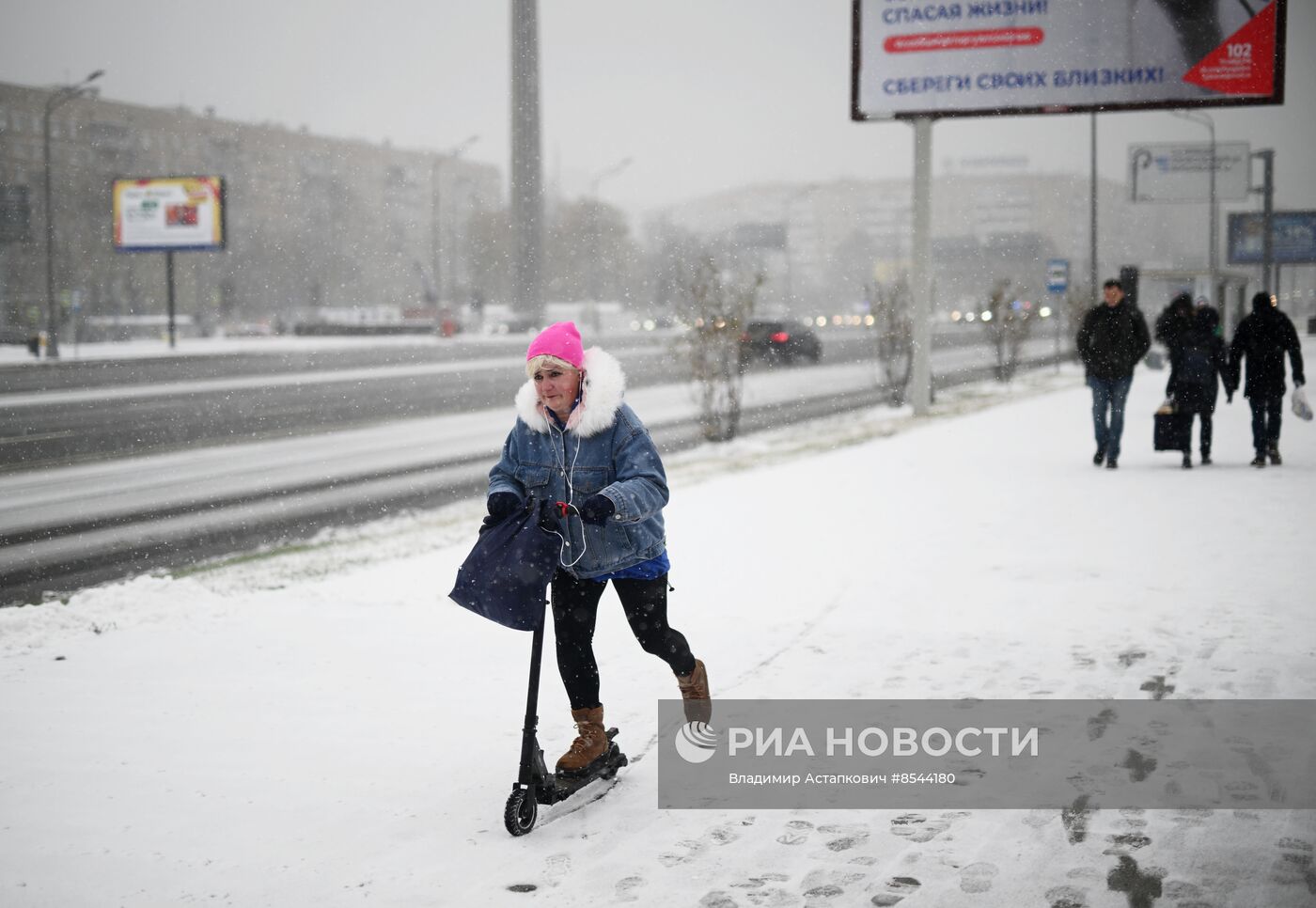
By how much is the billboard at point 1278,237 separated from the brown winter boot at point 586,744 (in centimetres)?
5767

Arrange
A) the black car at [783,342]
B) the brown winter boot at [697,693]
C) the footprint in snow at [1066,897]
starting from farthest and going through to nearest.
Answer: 1. the black car at [783,342]
2. the brown winter boot at [697,693]
3. the footprint in snow at [1066,897]

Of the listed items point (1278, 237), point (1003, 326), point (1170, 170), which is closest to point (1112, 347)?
point (1003, 326)

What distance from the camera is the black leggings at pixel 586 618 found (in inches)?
163

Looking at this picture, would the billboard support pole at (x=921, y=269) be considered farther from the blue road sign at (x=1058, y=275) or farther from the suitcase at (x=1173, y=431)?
the blue road sign at (x=1058, y=275)

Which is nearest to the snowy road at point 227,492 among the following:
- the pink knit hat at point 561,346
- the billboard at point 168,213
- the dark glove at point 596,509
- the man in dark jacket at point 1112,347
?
the pink knit hat at point 561,346

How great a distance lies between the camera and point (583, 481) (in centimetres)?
402

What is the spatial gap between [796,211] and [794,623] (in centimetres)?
19601

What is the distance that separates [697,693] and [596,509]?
1.06 metres

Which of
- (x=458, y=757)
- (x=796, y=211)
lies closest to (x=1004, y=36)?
(x=458, y=757)

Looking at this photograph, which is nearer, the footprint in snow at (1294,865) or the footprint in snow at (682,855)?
the footprint in snow at (1294,865)

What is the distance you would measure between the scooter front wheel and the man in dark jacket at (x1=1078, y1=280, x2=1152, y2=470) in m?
9.20

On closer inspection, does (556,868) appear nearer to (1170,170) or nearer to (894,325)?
(894,325)

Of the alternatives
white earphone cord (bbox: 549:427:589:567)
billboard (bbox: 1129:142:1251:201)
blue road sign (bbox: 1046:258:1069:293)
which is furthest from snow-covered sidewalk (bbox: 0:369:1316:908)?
billboard (bbox: 1129:142:1251:201)

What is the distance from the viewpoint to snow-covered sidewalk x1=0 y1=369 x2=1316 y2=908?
11.8ft
